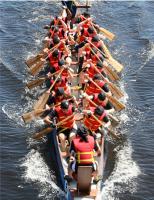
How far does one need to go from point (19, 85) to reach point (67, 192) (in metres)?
9.15

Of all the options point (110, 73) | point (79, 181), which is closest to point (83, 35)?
point (110, 73)

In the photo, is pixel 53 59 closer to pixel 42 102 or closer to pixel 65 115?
pixel 42 102

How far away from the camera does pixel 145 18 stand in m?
31.3

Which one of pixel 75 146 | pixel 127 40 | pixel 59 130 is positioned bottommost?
pixel 127 40

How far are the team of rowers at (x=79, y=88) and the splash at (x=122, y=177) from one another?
130 cm

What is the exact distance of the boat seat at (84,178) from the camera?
13.4 meters

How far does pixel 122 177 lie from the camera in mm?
16547

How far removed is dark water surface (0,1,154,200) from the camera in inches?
638

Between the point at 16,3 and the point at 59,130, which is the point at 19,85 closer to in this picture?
the point at 59,130

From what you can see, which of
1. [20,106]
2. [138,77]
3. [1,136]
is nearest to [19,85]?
[20,106]

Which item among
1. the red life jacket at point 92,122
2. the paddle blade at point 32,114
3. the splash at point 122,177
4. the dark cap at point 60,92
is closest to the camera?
the red life jacket at point 92,122

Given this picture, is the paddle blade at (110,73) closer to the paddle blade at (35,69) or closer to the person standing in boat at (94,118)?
the paddle blade at (35,69)

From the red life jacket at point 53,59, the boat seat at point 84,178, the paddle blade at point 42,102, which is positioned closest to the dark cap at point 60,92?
the paddle blade at point 42,102

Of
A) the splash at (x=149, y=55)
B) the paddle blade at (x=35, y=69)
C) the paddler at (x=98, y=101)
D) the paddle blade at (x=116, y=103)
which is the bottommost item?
the splash at (x=149, y=55)
